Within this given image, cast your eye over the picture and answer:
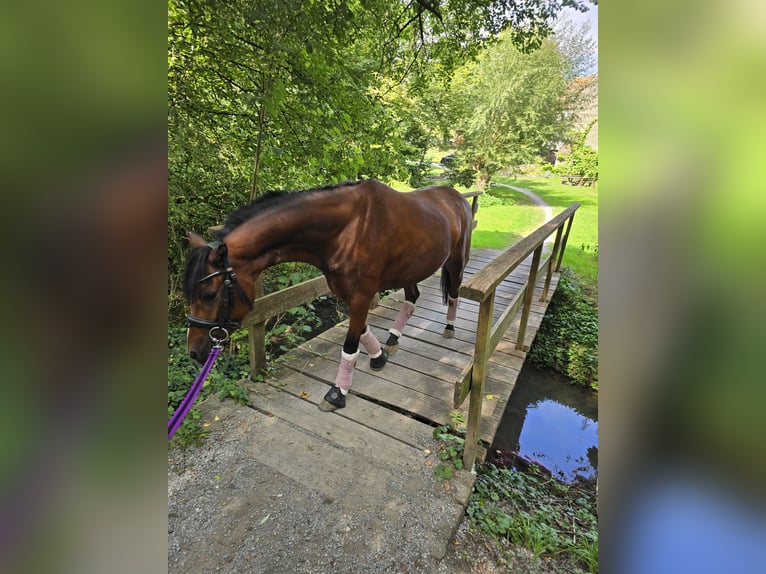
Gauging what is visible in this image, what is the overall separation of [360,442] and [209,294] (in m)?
1.25

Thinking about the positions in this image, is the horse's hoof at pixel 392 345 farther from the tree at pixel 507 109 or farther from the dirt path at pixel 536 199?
the tree at pixel 507 109

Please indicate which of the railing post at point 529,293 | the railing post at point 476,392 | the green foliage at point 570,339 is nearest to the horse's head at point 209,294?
the railing post at point 476,392

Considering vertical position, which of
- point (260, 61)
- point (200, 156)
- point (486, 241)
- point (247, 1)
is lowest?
point (486, 241)

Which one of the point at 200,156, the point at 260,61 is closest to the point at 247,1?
the point at 260,61

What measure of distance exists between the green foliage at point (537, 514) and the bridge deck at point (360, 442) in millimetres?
159

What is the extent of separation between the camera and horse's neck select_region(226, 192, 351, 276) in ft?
5.88

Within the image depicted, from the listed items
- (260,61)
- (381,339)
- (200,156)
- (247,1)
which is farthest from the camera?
(381,339)

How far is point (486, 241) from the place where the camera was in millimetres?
8148

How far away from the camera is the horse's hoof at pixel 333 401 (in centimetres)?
237

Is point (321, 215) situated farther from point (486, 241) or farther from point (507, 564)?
point (486, 241)

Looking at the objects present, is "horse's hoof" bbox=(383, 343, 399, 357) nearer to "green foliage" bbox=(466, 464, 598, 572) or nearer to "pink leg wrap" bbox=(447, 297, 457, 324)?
"pink leg wrap" bbox=(447, 297, 457, 324)
